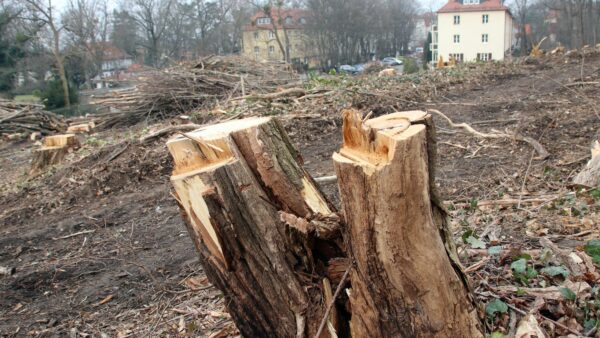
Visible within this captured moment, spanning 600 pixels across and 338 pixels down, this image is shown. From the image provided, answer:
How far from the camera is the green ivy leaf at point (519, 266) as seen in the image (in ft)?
7.92

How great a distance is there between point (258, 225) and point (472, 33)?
52154mm

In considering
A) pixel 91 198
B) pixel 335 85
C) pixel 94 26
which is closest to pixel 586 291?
pixel 91 198

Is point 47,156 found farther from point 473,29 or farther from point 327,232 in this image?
point 473,29

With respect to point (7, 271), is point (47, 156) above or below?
above

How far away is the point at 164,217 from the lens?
601cm

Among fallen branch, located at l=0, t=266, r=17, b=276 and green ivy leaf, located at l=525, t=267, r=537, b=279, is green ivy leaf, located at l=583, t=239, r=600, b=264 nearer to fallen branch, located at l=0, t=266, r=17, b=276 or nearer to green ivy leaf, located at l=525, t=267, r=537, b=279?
green ivy leaf, located at l=525, t=267, r=537, b=279

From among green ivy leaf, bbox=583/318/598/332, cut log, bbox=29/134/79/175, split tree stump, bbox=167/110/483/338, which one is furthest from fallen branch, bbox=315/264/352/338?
cut log, bbox=29/134/79/175

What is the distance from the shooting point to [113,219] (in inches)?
244

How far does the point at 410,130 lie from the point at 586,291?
1.23 metres

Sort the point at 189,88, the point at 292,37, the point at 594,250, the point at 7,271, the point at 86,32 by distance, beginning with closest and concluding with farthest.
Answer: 1. the point at 594,250
2. the point at 7,271
3. the point at 189,88
4. the point at 86,32
5. the point at 292,37

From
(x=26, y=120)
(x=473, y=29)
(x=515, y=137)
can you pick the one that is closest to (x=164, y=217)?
(x=515, y=137)

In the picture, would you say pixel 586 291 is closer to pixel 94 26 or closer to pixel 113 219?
pixel 113 219

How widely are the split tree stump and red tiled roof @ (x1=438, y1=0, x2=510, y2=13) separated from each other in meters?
51.9

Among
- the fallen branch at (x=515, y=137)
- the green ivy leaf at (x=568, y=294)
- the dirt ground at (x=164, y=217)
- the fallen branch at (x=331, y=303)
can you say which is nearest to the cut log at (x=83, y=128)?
the dirt ground at (x=164, y=217)
